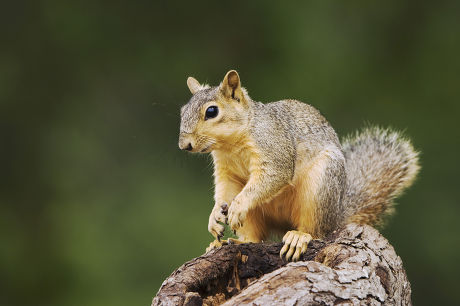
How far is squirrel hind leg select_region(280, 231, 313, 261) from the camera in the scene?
2.20 m

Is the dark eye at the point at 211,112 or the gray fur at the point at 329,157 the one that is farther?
the gray fur at the point at 329,157

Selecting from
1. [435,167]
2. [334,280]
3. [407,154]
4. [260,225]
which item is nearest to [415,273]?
[435,167]

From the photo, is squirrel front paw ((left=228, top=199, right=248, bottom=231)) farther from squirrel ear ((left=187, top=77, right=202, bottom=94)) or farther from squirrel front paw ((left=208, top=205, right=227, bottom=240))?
Result: squirrel ear ((left=187, top=77, right=202, bottom=94))

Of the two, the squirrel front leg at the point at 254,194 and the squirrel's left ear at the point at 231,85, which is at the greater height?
the squirrel's left ear at the point at 231,85

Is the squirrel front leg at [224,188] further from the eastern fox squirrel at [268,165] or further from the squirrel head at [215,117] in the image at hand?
the squirrel head at [215,117]

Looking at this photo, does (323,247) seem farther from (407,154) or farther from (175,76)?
(175,76)

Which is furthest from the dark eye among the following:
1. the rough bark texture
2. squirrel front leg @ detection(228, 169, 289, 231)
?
the rough bark texture

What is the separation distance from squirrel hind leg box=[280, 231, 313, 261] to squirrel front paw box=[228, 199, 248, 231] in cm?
19

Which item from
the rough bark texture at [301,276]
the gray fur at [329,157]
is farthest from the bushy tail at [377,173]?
the rough bark texture at [301,276]

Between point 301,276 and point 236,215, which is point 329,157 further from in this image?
point 301,276

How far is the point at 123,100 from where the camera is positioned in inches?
187

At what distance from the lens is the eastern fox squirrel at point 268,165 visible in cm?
235

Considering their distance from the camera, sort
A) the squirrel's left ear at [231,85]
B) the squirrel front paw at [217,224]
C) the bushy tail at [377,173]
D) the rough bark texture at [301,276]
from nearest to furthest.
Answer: the rough bark texture at [301,276], the squirrel front paw at [217,224], the squirrel's left ear at [231,85], the bushy tail at [377,173]

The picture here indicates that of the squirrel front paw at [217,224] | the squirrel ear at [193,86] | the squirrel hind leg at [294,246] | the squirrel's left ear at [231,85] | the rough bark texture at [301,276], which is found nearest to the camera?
the rough bark texture at [301,276]
